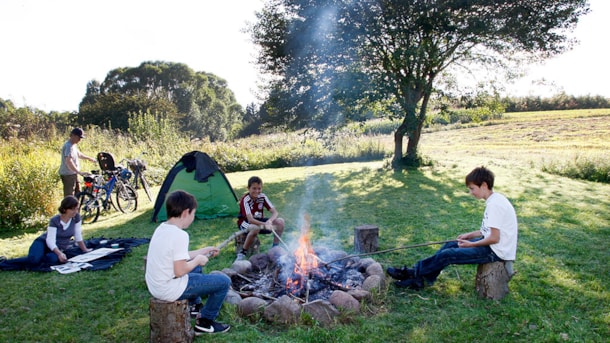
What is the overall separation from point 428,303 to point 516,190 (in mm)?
7371

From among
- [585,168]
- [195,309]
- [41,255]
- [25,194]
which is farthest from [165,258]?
[585,168]

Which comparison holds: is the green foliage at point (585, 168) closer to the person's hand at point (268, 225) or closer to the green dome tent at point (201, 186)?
the green dome tent at point (201, 186)

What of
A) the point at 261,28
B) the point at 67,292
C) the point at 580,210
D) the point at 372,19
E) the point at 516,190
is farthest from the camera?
the point at 261,28

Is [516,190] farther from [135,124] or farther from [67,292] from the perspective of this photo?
[135,124]

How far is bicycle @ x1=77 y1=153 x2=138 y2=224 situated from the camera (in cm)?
817

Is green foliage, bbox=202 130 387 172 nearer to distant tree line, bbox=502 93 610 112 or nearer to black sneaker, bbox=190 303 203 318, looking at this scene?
distant tree line, bbox=502 93 610 112

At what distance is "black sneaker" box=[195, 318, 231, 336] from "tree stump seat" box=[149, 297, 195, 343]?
254 millimetres

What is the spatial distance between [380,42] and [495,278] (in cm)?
969

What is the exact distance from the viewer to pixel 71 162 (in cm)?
766

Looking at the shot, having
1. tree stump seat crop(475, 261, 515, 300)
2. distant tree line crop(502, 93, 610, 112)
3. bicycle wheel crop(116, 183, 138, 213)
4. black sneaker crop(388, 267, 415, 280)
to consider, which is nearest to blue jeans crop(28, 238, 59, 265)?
bicycle wheel crop(116, 183, 138, 213)

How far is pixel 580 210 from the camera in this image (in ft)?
25.7

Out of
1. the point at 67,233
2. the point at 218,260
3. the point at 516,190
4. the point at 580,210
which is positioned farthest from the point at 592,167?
the point at 67,233

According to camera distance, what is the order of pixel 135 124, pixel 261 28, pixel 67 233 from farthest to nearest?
pixel 135 124 < pixel 261 28 < pixel 67 233

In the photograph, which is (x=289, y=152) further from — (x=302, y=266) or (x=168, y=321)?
(x=168, y=321)
